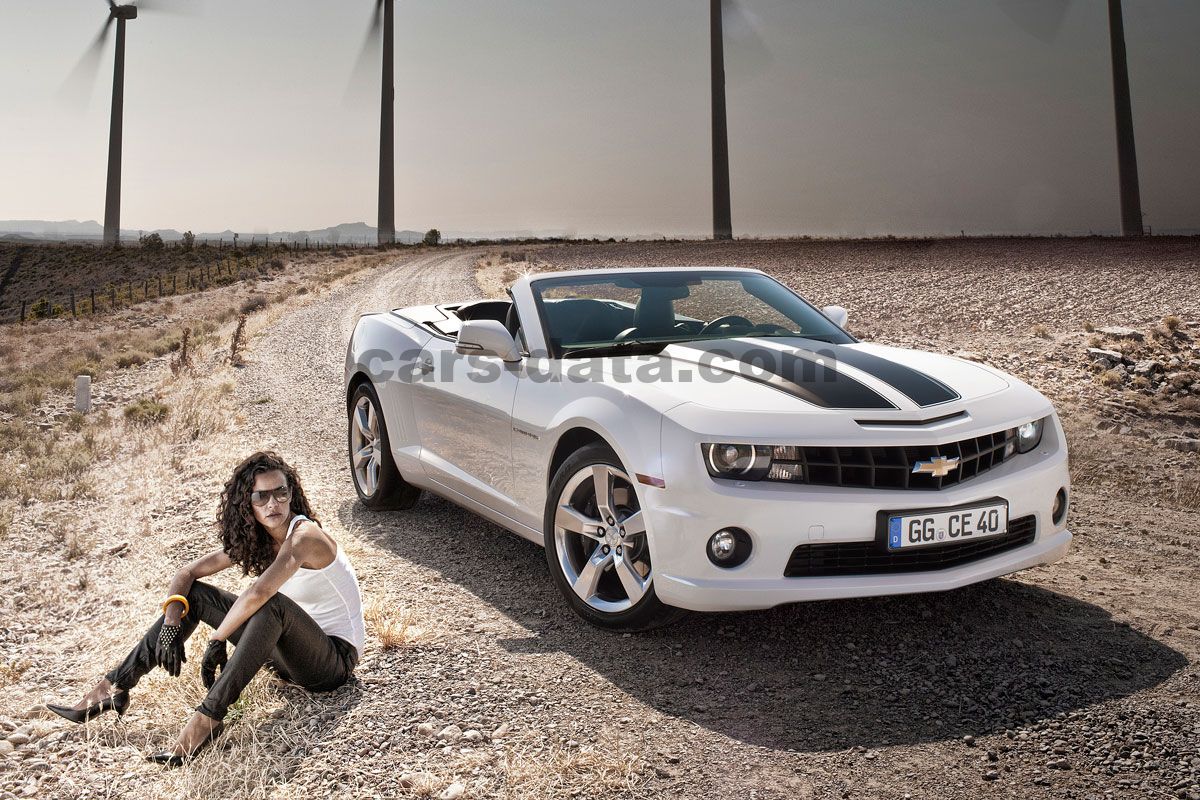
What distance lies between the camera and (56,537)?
24.3 ft

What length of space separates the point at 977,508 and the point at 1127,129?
48.8m

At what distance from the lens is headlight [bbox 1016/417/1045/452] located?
4407 mm

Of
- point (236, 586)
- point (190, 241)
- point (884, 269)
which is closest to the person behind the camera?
point (236, 586)

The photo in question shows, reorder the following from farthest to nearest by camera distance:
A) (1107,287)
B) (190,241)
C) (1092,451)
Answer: (190,241)
(1107,287)
(1092,451)

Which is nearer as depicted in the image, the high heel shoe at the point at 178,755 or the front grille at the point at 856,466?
the high heel shoe at the point at 178,755

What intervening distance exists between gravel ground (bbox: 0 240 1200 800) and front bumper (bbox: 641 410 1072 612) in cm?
36

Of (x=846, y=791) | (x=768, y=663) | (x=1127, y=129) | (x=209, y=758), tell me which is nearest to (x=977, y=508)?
(x=768, y=663)

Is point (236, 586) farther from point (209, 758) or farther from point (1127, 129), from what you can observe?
point (1127, 129)

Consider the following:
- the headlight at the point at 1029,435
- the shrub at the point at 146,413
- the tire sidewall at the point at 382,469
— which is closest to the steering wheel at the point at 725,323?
the headlight at the point at 1029,435

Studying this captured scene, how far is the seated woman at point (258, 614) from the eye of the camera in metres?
3.61

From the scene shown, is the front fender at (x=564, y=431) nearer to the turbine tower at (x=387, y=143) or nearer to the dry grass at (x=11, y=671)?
the dry grass at (x=11, y=671)

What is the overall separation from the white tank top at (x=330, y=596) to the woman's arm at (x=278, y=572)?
14 centimetres

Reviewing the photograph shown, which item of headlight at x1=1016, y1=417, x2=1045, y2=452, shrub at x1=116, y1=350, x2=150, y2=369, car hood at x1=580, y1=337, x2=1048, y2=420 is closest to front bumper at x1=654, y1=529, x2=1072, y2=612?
car hood at x1=580, y1=337, x2=1048, y2=420

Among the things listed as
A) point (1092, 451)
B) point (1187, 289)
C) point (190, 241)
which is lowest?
point (1092, 451)
